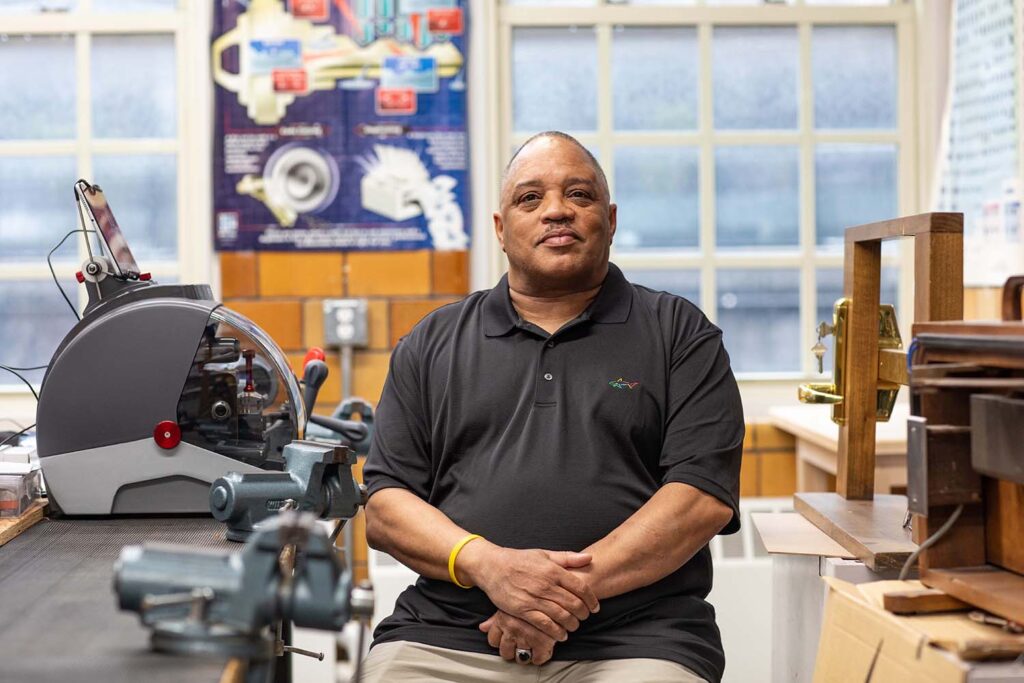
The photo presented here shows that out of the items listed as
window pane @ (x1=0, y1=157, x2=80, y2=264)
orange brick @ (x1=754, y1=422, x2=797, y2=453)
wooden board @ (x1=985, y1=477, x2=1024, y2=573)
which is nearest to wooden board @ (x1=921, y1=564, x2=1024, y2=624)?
wooden board @ (x1=985, y1=477, x2=1024, y2=573)

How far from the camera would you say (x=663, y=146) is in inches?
123

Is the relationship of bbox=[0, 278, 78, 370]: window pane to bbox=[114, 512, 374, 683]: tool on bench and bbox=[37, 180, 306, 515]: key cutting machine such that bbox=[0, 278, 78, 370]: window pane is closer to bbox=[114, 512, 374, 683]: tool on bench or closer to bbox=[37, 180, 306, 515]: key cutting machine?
bbox=[37, 180, 306, 515]: key cutting machine

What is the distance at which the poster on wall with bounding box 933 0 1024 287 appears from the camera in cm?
272

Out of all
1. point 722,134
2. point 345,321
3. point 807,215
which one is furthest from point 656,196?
point 345,321

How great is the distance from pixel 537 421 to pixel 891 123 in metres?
1.85

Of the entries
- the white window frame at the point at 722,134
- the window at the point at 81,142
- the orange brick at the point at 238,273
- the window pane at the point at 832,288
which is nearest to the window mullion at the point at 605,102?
the white window frame at the point at 722,134

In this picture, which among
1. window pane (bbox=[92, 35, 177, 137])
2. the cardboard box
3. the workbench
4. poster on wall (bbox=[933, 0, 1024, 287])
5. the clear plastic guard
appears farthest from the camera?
window pane (bbox=[92, 35, 177, 137])

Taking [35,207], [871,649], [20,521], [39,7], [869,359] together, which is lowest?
[871,649]

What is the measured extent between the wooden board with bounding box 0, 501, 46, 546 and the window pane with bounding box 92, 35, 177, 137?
5.07 ft

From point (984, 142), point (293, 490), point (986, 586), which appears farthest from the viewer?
point (984, 142)

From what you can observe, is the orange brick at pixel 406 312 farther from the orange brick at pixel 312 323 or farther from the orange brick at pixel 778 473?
the orange brick at pixel 778 473

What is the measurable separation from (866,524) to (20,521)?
1.35 m

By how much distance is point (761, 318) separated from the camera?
10.4 feet

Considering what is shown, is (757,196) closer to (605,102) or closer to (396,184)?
(605,102)
